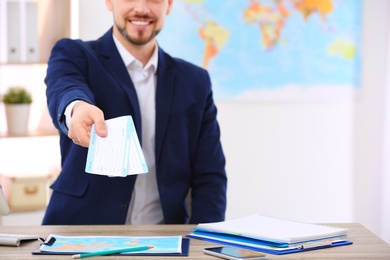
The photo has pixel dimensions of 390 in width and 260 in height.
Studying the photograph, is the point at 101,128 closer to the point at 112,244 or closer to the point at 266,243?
the point at 112,244

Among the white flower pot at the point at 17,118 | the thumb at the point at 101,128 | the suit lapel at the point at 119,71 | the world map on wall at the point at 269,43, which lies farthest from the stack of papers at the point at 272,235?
the world map on wall at the point at 269,43

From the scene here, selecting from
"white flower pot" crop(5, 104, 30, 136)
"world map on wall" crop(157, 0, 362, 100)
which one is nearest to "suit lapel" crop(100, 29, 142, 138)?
"white flower pot" crop(5, 104, 30, 136)

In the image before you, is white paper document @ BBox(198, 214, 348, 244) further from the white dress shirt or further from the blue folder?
the white dress shirt

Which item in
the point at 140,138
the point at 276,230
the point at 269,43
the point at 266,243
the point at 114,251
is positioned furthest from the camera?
the point at 269,43

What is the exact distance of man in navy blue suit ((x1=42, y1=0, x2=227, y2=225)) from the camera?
2410 millimetres

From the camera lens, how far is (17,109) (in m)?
4.02

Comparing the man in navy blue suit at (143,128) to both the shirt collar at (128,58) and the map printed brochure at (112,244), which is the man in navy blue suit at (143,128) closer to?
the shirt collar at (128,58)

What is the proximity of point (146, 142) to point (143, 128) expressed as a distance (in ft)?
0.18

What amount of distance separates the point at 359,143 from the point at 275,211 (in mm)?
727

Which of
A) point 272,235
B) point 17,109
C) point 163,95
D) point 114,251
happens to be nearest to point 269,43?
point 17,109

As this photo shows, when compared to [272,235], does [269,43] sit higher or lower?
higher

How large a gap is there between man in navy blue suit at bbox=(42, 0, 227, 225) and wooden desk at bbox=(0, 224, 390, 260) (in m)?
0.36

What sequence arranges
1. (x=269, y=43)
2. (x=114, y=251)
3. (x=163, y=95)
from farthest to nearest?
(x=269, y=43) → (x=163, y=95) → (x=114, y=251)

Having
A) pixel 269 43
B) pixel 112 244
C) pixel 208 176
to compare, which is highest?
pixel 269 43
